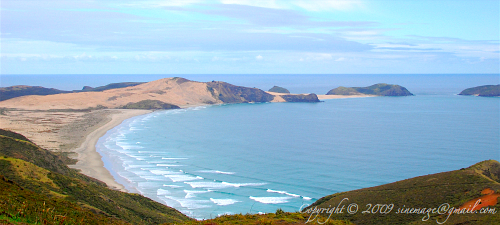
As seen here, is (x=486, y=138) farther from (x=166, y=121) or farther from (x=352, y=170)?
(x=166, y=121)

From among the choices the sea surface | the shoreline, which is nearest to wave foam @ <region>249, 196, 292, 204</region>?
the sea surface

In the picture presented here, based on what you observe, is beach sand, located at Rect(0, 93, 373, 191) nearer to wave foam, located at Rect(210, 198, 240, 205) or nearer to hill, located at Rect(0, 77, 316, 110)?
hill, located at Rect(0, 77, 316, 110)

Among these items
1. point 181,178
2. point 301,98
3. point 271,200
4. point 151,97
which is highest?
point 301,98

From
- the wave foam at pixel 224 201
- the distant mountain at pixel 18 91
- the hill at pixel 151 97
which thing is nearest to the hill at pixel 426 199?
the wave foam at pixel 224 201

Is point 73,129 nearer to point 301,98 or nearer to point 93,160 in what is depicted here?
point 93,160

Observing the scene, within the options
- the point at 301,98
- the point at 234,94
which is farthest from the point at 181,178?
the point at 301,98

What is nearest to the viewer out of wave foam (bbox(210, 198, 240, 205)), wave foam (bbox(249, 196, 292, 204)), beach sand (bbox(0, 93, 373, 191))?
wave foam (bbox(210, 198, 240, 205))
